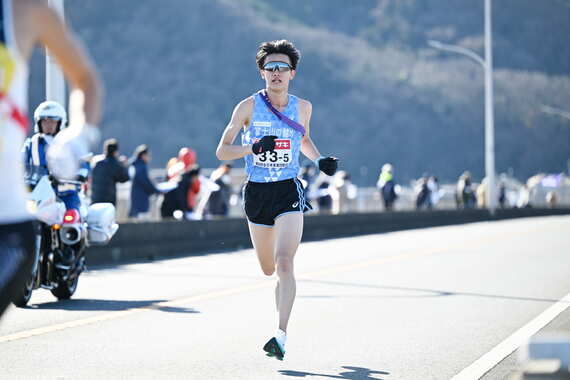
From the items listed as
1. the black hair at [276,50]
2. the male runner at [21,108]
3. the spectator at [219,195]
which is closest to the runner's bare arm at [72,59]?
the male runner at [21,108]

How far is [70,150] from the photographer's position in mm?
3467

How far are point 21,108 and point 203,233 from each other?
58.1 ft

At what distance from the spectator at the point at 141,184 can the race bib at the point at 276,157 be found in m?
11.4

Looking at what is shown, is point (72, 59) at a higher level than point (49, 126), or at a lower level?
lower

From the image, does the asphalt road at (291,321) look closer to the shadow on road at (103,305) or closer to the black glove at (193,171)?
the shadow on road at (103,305)

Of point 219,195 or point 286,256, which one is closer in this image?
point 286,256

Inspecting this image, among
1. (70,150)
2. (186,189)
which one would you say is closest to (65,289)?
(70,150)

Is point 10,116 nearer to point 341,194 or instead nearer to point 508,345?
point 508,345

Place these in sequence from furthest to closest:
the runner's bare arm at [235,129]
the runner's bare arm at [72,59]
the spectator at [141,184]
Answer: the spectator at [141,184], the runner's bare arm at [235,129], the runner's bare arm at [72,59]

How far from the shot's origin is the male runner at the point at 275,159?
7738 mm

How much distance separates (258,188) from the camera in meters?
7.84

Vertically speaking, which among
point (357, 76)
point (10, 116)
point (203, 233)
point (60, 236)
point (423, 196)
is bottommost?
point (203, 233)

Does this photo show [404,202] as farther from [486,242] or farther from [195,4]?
[195,4]

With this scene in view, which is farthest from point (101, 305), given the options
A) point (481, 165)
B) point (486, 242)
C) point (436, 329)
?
point (481, 165)
